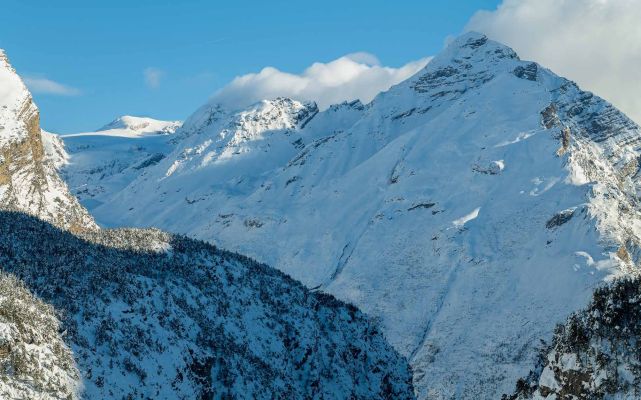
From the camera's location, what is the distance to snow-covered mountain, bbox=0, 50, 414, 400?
223ft

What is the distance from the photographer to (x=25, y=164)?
12525cm

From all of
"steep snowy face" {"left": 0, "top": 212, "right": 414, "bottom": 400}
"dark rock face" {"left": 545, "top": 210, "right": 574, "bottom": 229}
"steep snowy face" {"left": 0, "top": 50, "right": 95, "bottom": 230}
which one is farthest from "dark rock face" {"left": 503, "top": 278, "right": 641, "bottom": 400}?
"dark rock face" {"left": 545, "top": 210, "right": 574, "bottom": 229}

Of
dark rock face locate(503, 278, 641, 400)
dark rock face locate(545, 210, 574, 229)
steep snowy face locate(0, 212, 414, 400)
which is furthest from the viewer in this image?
dark rock face locate(545, 210, 574, 229)

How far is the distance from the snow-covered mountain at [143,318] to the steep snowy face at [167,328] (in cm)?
15

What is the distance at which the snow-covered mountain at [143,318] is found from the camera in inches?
2677

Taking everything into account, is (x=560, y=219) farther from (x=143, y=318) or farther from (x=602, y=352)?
(x=602, y=352)

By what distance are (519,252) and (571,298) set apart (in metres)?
25.3

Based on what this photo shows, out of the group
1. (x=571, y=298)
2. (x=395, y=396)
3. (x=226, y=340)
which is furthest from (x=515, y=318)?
(x=226, y=340)

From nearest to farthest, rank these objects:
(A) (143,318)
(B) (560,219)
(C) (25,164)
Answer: (A) (143,318)
(C) (25,164)
(B) (560,219)

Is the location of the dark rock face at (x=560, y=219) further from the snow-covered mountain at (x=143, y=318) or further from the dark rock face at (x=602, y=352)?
the dark rock face at (x=602, y=352)

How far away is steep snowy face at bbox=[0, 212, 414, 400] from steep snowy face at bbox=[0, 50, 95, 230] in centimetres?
1846

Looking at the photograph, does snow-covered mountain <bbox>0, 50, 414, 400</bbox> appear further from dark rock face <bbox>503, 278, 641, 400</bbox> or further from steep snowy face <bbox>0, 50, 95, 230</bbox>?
dark rock face <bbox>503, 278, 641, 400</bbox>

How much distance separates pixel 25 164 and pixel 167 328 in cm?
5367

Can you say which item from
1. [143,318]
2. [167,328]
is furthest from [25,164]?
[167,328]
